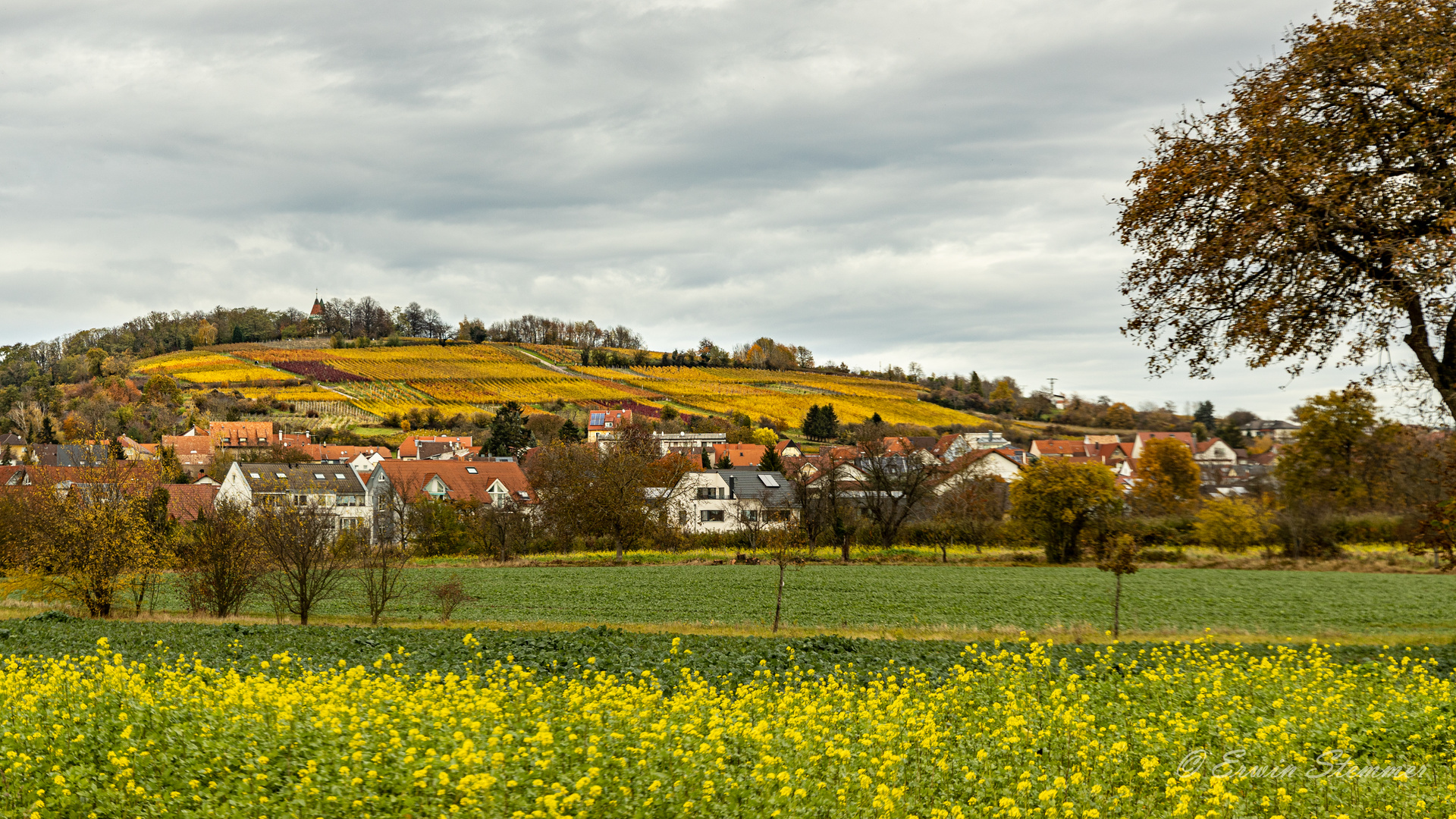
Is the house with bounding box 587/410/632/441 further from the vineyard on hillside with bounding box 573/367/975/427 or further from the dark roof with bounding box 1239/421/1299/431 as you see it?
the dark roof with bounding box 1239/421/1299/431

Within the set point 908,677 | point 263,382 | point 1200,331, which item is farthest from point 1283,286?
point 263,382

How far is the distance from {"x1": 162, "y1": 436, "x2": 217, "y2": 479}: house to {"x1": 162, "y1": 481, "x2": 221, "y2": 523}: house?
21.0 metres

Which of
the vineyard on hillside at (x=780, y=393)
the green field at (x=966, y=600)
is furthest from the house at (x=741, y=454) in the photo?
the green field at (x=966, y=600)

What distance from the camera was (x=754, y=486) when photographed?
81000mm

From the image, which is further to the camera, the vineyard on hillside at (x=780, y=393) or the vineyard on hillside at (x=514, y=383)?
the vineyard on hillside at (x=780, y=393)

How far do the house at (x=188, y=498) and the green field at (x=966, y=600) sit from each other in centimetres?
2664

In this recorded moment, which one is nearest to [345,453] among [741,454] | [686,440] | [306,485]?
[306,485]

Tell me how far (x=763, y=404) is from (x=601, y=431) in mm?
30304

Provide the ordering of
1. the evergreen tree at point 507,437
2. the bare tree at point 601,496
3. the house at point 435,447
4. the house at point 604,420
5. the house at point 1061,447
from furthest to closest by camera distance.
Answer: the house at point 604,420, the house at point 1061,447, the evergreen tree at point 507,437, the house at point 435,447, the bare tree at point 601,496

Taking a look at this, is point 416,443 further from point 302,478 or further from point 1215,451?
point 1215,451

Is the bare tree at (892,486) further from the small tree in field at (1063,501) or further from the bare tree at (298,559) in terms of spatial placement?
the bare tree at (298,559)

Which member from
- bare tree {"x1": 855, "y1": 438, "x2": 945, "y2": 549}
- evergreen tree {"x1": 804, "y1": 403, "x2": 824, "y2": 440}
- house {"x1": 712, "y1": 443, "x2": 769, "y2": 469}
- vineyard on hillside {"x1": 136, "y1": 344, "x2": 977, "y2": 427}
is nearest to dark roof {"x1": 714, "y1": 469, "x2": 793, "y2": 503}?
house {"x1": 712, "y1": 443, "x2": 769, "y2": 469}

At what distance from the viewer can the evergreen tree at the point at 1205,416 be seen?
13288 cm

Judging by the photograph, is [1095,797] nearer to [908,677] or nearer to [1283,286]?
[908,677]
